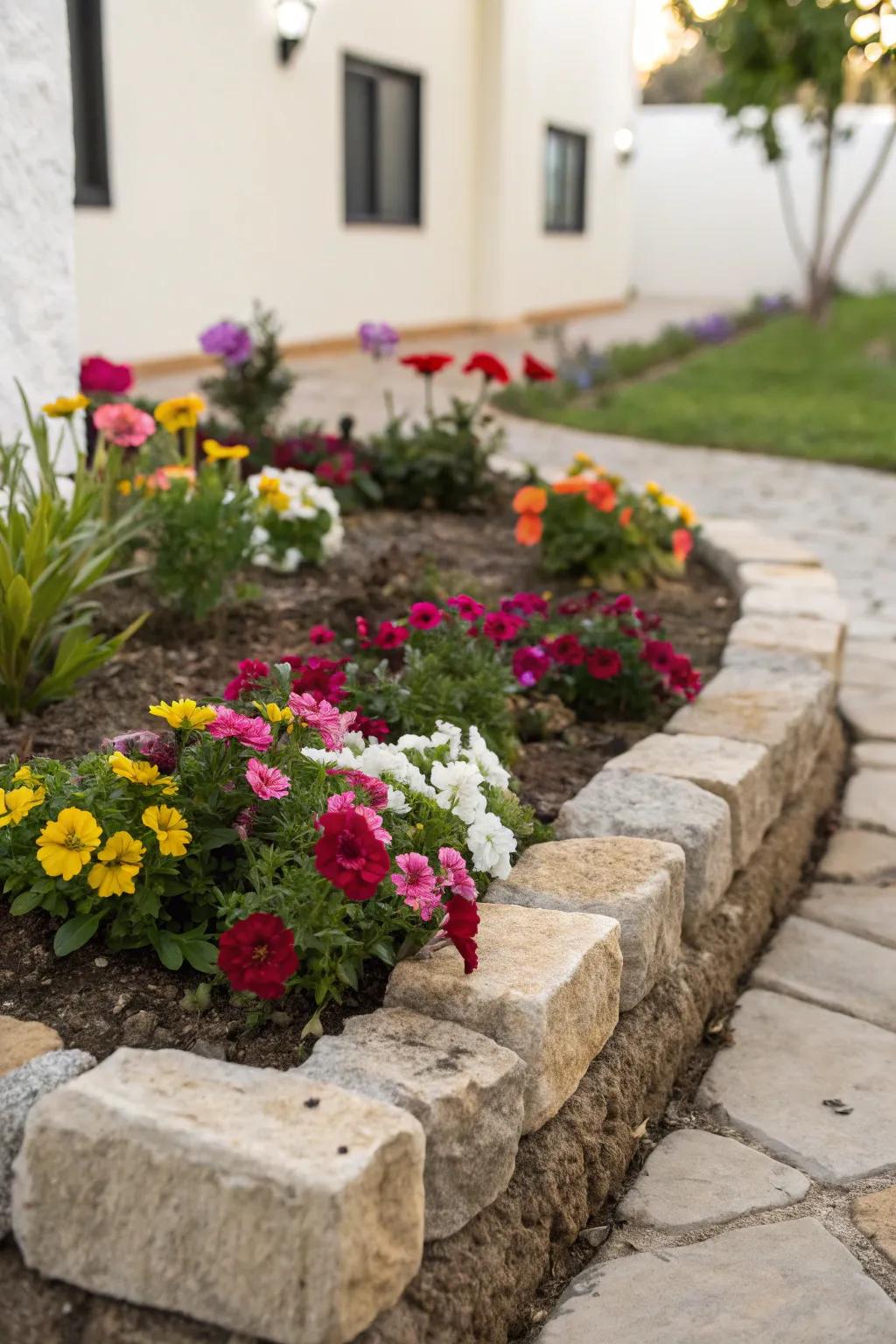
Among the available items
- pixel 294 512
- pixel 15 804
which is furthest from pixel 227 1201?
pixel 294 512

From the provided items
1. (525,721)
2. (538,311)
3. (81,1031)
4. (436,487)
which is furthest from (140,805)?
(538,311)

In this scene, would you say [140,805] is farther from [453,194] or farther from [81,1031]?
[453,194]

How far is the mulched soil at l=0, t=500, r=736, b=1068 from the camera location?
176cm

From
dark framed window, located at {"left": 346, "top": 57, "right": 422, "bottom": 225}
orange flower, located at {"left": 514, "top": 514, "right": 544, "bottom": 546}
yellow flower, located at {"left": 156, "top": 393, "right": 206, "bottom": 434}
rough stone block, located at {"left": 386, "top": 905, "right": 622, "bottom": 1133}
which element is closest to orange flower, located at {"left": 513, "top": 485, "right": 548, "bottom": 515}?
orange flower, located at {"left": 514, "top": 514, "right": 544, "bottom": 546}

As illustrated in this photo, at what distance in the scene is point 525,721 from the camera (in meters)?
2.89

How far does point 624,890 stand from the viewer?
2047mm

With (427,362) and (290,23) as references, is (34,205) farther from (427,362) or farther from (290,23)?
(290,23)

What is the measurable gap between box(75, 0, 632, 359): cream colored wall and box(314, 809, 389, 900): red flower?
273 inches

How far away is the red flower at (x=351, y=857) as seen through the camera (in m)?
1.62

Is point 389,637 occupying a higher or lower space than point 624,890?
higher

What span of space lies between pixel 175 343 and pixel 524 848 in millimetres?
7352

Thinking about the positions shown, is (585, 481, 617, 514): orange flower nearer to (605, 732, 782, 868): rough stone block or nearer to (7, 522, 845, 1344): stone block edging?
(605, 732, 782, 868): rough stone block

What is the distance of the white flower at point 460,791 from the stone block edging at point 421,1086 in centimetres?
15

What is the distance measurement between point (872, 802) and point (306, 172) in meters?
8.06
